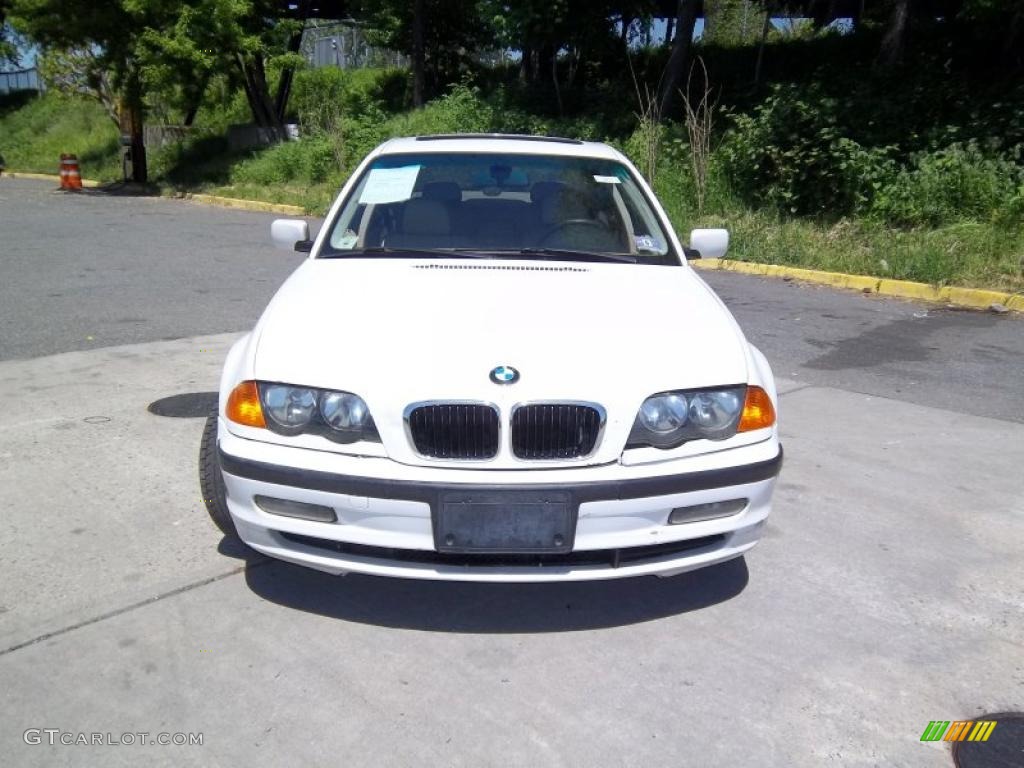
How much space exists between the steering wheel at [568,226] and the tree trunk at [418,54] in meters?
20.5

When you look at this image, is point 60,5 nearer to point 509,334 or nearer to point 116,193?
point 116,193

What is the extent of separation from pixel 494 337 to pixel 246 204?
734 inches

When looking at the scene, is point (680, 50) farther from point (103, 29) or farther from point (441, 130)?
point (103, 29)

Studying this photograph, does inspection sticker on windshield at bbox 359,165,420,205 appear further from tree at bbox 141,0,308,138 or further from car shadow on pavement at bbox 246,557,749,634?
tree at bbox 141,0,308,138

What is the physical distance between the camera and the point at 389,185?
4.34m

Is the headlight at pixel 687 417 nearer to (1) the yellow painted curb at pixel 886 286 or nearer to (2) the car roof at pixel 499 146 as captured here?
(2) the car roof at pixel 499 146

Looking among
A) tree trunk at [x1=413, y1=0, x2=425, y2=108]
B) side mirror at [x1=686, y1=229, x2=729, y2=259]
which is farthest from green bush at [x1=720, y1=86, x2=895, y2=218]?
tree trunk at [x1=413, y1=0, x2=425, y2=108]

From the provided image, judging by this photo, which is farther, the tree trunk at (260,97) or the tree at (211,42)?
the tree trunk at (260,97)

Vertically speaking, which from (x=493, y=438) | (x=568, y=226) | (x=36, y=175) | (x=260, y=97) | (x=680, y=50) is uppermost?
(x=680, y=50)

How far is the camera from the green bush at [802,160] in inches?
470

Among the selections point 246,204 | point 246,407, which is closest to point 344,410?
point 246,407

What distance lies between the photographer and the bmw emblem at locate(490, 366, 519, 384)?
274 centimetres

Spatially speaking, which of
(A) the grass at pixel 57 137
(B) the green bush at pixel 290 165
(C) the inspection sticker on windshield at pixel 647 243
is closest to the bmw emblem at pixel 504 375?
(C) the inspection sticker on windshield at pixel 647 243

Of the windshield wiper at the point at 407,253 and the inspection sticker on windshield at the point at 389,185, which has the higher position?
the inspection sticker on windshield at the point at 389,185
